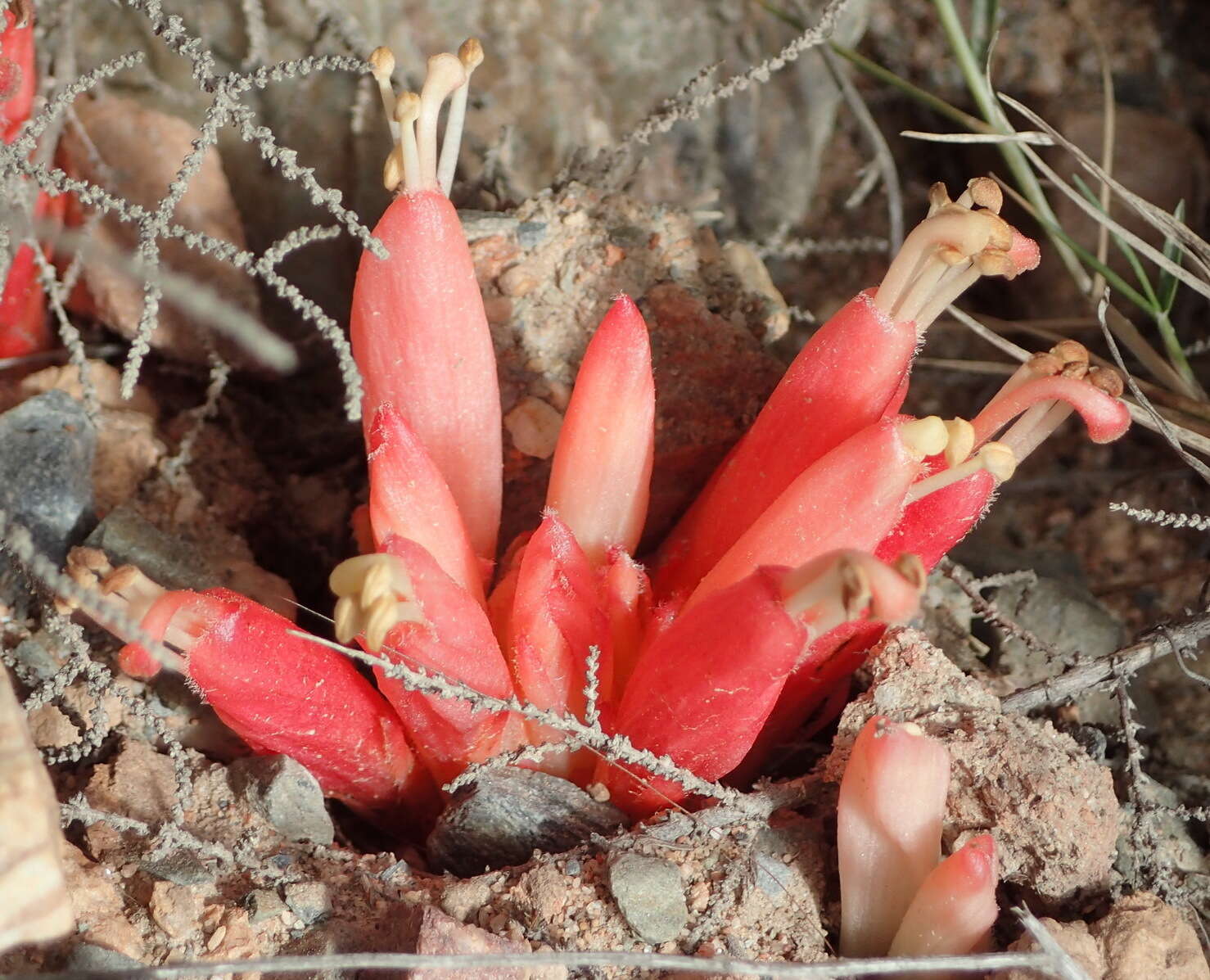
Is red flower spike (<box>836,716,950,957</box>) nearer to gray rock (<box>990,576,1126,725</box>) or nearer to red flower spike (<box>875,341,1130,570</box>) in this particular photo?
red flower spike (<box>875,341,1130,570</box>)

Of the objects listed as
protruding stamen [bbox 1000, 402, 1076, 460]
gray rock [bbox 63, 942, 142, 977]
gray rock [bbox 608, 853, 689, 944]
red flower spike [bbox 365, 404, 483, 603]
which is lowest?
gray rock [bbox 608, 853, 689, 944]

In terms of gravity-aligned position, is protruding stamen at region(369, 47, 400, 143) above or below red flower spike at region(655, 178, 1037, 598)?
above

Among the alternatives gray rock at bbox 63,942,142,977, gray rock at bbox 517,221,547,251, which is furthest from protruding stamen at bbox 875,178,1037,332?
gray rock at bbox 63,942,142,977

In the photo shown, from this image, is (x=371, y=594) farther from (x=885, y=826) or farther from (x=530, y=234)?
(x=530, y=234)

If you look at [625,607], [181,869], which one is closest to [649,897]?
[625,607]

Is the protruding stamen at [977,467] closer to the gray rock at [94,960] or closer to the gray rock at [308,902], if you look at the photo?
the gray rock at [308,902]

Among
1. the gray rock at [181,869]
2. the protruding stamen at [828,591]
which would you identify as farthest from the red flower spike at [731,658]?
the gray rock at [181,869]

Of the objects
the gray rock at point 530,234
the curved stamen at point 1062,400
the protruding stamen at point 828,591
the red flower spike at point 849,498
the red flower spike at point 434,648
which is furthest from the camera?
the gray rock at point 530,234

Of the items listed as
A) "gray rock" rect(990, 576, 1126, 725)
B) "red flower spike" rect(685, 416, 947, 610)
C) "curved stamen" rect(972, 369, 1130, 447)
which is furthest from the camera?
"gray rock" rect(990, 576, 1126, 725)
